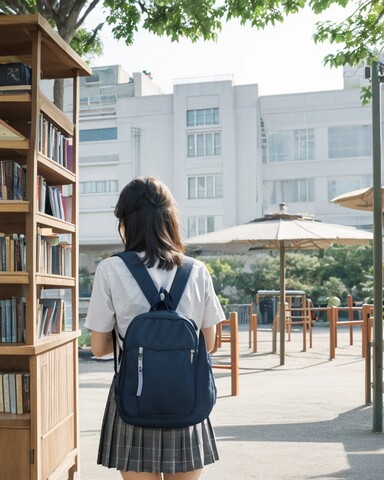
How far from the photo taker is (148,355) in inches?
101

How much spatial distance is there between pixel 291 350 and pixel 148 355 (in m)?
12.0

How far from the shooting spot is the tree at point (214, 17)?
302 inches

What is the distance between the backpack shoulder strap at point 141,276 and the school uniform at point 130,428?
0.06ft

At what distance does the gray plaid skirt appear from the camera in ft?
8.72

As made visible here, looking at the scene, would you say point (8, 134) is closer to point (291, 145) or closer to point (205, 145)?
point (205, 145)

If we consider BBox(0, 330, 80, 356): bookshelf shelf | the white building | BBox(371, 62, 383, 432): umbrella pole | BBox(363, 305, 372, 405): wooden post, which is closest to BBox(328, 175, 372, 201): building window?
the white building

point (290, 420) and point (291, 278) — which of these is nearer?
point (290, 420)

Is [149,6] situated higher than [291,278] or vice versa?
[149,6]

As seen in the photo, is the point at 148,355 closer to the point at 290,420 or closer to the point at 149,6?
the point at 290,420

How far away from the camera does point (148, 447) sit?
8.71 ft

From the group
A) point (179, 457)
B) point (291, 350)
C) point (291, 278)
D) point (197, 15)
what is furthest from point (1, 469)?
point (291, 278)

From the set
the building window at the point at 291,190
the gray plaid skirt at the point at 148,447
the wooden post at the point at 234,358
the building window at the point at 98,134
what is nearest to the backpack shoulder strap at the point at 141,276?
the gray plaid skirt at the point at 148,447

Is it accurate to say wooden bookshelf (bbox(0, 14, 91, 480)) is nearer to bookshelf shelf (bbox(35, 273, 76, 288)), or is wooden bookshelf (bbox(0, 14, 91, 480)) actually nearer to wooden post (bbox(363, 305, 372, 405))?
bookshelf shelf (bbox(35, 273, 76, 288))

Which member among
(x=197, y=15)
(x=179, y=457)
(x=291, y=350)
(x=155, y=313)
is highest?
(x=197, y=15)
